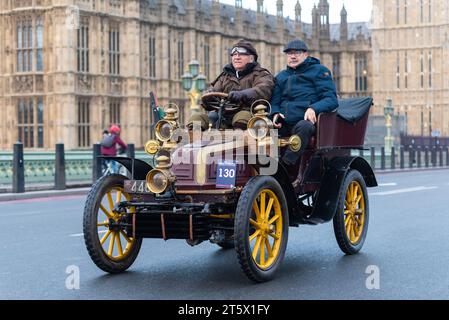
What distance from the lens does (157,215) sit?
6539 millimetres

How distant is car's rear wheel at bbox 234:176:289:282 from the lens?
6.26 m

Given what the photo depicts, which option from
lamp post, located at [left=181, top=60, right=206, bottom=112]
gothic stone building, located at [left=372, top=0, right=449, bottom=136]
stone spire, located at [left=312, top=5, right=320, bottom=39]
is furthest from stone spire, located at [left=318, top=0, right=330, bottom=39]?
lamp post, located at [left=181, top=60, right=206, bottom=112]

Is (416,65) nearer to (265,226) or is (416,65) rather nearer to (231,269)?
(231,269)

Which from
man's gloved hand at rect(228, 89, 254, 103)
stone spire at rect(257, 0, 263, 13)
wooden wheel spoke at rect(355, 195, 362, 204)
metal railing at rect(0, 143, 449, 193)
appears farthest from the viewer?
stone spire at rect(257, 0, 263, 13)

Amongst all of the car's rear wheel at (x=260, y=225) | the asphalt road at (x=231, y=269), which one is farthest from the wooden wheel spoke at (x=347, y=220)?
the car's rear wheel at (x=260, y=225)

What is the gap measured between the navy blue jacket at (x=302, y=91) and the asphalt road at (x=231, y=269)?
1.40 meters

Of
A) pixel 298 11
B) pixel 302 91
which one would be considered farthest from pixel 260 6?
pixel 302 91

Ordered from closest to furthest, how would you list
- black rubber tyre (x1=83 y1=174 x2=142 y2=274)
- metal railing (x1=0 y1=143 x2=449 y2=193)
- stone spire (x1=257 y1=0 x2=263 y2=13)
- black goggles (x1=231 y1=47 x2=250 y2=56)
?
black rubber tyre (x1=83 y1=174 x2=142 y2=274), black goggles (x1=231 y1=47 x2=250 y2=56), metal railing (x1=0 y1=143 x2=449 y2=193), stone spire (x1=257 y1=0 x2=263 y2=13)

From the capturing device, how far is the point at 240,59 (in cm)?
766

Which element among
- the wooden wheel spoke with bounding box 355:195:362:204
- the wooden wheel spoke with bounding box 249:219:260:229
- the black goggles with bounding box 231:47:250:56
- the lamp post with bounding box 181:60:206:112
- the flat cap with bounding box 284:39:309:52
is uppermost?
the lamp post with bounding box 181:60:206:112

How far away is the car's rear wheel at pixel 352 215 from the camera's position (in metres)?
7.98

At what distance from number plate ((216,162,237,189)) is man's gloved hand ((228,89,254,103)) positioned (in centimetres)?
89

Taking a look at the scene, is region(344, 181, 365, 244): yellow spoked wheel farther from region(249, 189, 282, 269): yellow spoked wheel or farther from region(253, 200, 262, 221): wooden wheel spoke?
region(253, 200, 262, 221): wooden wheel spoke

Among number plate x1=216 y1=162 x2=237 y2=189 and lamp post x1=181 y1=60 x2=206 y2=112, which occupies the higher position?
lamp post x1=181 y1=60 x2=206 y2=112
